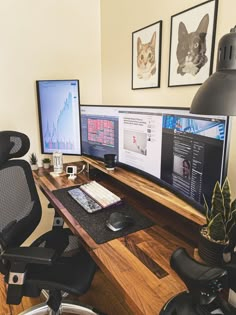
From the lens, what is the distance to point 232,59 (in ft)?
2.15

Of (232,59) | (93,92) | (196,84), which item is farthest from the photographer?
(93,92)

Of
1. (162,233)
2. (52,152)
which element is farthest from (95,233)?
(52,152)

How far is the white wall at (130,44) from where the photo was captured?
114 cm

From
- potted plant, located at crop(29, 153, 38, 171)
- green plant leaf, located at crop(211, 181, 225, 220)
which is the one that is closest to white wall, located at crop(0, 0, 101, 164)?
potted plant, located at crop(29, 153, 38, 171)

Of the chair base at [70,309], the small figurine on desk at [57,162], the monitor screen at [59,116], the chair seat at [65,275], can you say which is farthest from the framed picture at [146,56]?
the chair base at [70,309]

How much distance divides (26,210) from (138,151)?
0.77 meters

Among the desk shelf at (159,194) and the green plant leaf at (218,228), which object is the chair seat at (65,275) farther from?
the green plant leaf at (218,228)

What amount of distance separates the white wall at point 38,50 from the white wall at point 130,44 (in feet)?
0.47

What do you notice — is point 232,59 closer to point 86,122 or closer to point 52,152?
point 86,122

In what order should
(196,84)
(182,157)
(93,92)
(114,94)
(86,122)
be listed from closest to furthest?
(182,157)
(196,84)
(86,122)
(114,94)
(93,92)

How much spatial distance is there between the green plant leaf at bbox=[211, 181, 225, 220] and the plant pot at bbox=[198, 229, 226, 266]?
0.09 metres

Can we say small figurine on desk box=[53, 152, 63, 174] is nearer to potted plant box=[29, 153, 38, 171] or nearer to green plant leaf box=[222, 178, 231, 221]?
potted plant box=[29, 153, 38, 171]

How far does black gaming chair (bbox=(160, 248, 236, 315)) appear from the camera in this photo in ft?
1.98

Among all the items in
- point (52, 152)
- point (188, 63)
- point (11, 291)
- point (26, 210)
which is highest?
point (188, 63)
